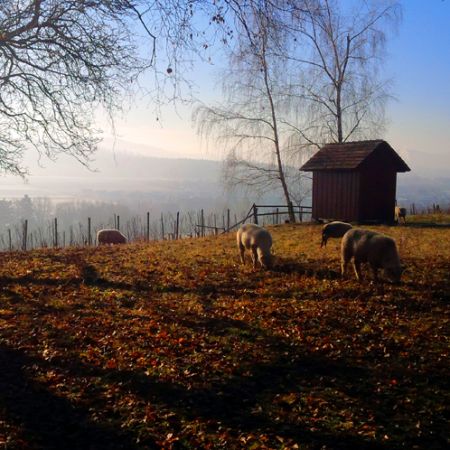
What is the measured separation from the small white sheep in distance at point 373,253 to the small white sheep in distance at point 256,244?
2.34 metres

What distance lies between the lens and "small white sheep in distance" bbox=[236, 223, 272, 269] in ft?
47.3

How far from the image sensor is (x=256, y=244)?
1492 centimetres

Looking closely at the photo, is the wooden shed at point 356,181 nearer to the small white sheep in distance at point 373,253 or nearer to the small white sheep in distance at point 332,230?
the small white sheep in distance at point 332,230

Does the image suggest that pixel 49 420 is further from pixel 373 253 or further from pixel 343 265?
pixel 343 265

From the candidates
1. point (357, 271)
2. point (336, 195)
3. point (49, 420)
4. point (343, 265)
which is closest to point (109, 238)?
point (336, 195)

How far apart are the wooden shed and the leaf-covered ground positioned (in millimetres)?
15617

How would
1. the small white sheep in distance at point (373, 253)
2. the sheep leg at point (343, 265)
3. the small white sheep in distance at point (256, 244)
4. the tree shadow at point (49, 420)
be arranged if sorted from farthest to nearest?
the small white sheep in distance at point (256, 244)
the sheep leg at point (343, 265)
the small white sheep in distance at point (373, 253)
the tree shadow at point (49, 420)

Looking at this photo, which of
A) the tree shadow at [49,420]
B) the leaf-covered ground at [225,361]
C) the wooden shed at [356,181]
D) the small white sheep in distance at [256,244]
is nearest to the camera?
the tree shadow at [49,420]

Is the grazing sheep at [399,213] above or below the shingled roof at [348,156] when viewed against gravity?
below

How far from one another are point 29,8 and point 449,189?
8364 centimetres

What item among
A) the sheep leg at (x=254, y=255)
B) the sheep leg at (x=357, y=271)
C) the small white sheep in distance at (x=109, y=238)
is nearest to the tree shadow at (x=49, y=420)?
the sheep leg at (x=357, y=271)

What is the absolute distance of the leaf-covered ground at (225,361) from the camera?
556 cm

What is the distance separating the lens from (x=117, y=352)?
799cm

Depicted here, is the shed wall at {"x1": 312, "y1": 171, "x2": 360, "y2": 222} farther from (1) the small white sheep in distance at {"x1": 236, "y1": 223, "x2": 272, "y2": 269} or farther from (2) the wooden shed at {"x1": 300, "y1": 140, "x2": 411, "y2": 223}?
(1) the small white sheep in distance at {"x1": 236, "y1": 223, "x2": 272, "y2": 269}
